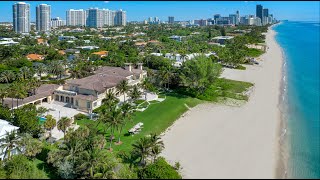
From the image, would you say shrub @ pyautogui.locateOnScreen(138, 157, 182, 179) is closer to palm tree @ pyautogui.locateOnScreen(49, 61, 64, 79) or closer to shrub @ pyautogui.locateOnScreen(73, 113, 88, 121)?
shrub @ pyautogui.locateOnScreen(73, 113, 88, 121)

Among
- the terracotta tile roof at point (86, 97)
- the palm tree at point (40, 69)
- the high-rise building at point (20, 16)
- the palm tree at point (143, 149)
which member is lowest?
the palm tree at point (143, 149)

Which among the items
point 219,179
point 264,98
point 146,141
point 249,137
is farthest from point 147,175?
point 264,98

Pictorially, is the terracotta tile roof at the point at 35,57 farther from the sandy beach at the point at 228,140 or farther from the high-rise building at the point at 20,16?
the high-rise building at the point at 20,16

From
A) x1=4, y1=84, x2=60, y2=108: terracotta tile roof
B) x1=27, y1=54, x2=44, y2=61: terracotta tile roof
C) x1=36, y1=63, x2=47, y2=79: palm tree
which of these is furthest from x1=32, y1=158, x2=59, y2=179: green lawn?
x1=27, y1=54, x2=44, y2=61: terracotta tile roof

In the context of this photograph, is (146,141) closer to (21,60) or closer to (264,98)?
(264,98)

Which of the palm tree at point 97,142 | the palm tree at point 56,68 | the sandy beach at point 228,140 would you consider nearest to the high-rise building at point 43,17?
the palm tree at point 56,68

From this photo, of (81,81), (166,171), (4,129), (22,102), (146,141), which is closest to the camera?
(166,171)
